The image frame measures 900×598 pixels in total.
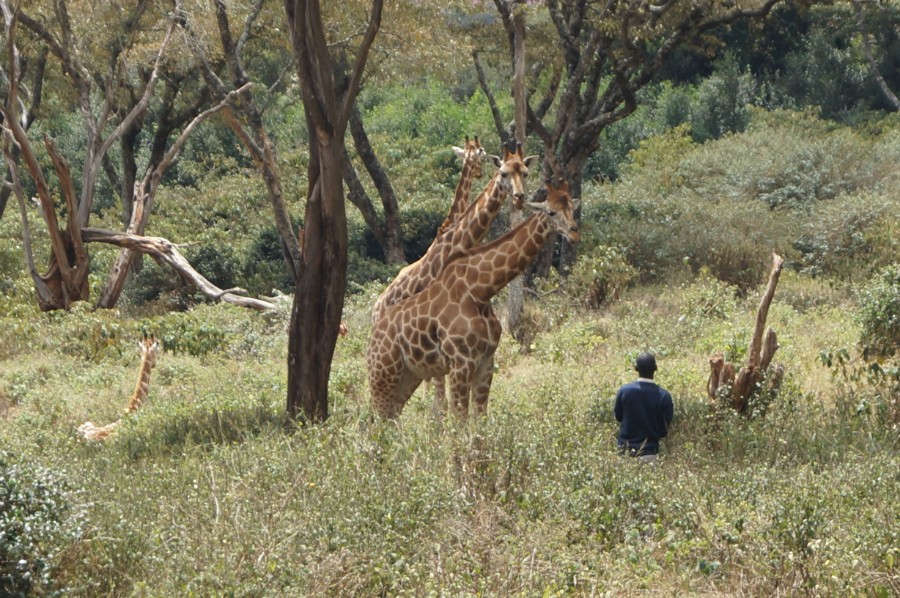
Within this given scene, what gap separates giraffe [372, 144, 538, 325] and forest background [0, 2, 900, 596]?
1.21 m

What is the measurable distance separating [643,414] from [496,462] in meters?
1.26

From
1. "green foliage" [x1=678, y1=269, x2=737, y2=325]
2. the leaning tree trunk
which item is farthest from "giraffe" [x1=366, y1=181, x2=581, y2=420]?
"green foliage" [x1=678, y1=269, x2=737, y2=325]

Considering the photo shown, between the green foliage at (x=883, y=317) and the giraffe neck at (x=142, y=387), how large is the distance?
6.69m

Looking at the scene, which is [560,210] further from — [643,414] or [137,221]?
[137,221]

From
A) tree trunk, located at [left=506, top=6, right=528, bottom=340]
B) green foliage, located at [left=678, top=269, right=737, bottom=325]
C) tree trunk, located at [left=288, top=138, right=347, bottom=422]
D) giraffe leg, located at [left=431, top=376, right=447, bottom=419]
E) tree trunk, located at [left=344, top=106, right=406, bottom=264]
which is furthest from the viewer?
tree trunk, located at [left=344, top=106, right=406, bottom=264]

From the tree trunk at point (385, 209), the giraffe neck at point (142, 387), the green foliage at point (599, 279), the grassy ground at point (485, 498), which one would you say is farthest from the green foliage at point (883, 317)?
the tree trunk at point (385, 209)

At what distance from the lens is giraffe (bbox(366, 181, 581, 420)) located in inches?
378

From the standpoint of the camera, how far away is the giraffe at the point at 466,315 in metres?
9.61

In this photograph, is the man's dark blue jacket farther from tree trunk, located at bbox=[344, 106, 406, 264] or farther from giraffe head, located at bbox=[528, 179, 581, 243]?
tree trunk, located at bbox=[344, 106, 406, 264]

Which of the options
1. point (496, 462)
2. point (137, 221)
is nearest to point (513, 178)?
point (496, 462)

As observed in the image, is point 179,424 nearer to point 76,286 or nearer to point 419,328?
point 419,328

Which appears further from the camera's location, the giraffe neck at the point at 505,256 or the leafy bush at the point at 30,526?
the giraffe neck at the point at 505,256

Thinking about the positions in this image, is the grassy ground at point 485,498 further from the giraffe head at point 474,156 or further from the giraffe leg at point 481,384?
the giraffe head at point 474,156

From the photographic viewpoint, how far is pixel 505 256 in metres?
9.67
